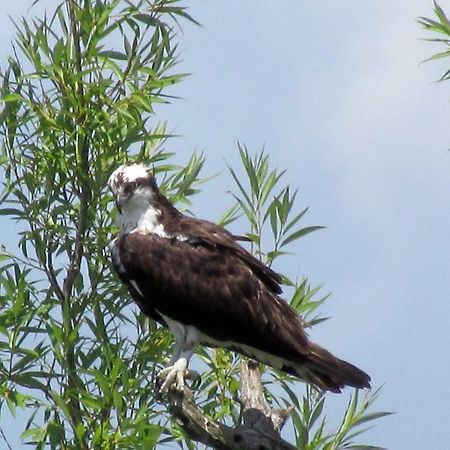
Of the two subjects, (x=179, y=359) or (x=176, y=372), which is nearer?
(x=176, y=372)

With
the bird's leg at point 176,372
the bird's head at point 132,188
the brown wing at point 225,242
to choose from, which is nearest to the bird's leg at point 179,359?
the bird's leg at point 176,372

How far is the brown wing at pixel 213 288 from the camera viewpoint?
12.5 meters

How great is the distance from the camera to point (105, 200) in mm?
13367

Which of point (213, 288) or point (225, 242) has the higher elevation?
point (225, 242)

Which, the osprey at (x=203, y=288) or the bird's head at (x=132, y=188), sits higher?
the bird's head at (x=132, y=188)

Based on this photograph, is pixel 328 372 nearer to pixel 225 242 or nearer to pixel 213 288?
pixel 213 288

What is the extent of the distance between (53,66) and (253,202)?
1492 millimetres

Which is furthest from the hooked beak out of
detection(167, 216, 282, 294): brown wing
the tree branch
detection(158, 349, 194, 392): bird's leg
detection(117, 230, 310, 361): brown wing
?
the tree branch

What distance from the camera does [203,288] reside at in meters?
12.7

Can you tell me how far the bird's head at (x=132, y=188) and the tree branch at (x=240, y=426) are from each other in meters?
1.35

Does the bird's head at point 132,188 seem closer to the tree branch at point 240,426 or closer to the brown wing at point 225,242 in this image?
the brown wing at point 225,242

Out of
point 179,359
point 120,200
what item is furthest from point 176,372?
point 120,200

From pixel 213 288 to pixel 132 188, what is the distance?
77 cm

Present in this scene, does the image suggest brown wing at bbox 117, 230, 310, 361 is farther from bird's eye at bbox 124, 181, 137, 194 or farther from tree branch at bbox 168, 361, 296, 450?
tree branch at bbox 168, 361, 296, 450
